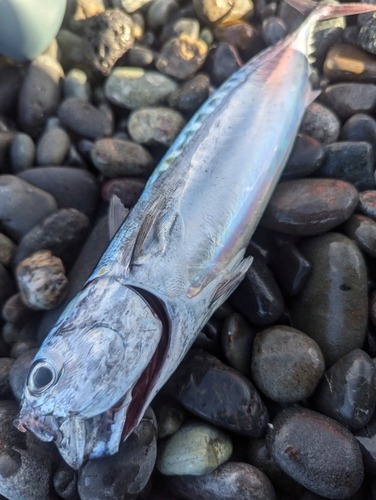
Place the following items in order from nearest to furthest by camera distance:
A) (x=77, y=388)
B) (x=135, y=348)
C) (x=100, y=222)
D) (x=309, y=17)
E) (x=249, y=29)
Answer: (x=77, y=388) < (x=135, y=348) < (x=100, y=222) < (x=309, y=17) < (x=249, y=29)

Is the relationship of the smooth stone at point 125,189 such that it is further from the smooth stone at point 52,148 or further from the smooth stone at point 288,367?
the smooth stone at point 288,367

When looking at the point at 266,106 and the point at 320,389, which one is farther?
the point at 266,106

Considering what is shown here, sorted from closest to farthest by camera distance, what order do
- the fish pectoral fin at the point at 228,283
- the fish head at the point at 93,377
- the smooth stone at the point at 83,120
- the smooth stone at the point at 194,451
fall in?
the fish head at the point at 93,377 < the smooth stone at the point at 194,451 < the fish pectoral fin at the point at 228,283 < the smooth stone at the point at 83,120

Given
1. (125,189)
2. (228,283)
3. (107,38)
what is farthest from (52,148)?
(228,283)

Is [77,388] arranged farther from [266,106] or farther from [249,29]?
[249,29]

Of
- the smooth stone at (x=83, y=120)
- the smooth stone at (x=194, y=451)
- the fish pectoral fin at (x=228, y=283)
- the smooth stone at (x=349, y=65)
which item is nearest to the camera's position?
the smooth stone at (x=194, y=451)

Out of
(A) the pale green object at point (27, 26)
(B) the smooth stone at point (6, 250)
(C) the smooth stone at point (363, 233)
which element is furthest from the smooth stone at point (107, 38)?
(C) the smooth stone at point (363, 233)

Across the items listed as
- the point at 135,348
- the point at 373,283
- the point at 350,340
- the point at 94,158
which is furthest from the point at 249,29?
the point at 135,348
